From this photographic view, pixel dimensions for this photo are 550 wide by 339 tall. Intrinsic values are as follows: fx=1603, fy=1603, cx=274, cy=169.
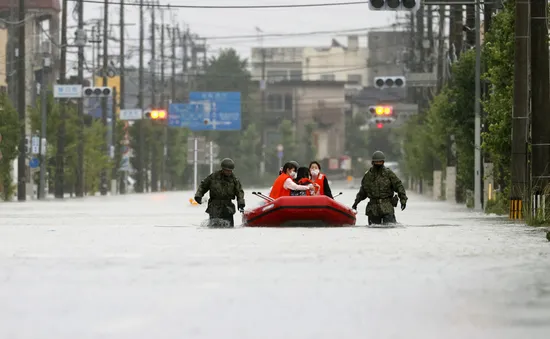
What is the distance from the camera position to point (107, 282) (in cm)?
1703

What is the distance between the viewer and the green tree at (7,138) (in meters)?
68.9

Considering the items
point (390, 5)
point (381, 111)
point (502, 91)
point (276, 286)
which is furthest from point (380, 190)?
point (381, 111)

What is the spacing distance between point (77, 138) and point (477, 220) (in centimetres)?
4773

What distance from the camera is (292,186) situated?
33.6 meters

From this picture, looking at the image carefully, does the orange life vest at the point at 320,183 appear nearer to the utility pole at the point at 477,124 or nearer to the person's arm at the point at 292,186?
the person's arm at the point at 292,186

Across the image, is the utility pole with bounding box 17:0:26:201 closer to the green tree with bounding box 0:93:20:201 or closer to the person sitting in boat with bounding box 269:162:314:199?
the green tree with bounding box 0:93:20:201

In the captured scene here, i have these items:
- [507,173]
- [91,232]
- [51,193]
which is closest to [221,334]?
[91,232]

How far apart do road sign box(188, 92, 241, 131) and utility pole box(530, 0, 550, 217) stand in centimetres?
6934

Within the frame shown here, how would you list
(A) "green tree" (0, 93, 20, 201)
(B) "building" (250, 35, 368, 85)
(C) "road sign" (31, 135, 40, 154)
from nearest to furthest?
1. (A) "green tree" (0, 93, 20, 201)
2. (C) "road sign" (31, 135, 40, 154)
3. (B) "building" (250, 35, 368, 85)

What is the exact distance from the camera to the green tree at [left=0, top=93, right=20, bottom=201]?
6894 cm

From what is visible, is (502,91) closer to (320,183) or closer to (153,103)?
(320,183)

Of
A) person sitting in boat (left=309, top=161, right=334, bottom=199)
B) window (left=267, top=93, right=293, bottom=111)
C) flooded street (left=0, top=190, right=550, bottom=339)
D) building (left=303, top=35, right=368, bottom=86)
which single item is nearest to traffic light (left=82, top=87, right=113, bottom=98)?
person sitting in boat (left=309, top=161, right=334, bottom=199)

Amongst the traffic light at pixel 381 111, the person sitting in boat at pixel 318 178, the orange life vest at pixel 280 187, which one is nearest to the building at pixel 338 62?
the traffic light at pixel 381 111

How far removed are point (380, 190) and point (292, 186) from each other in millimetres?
1852
